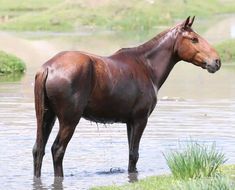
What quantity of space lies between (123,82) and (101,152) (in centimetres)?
224

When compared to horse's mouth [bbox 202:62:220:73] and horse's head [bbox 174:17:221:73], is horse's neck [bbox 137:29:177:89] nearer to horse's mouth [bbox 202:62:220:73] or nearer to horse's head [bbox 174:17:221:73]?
horse's head [bbox 174:17:221:73]

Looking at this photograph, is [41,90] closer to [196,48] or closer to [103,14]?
[196,48]

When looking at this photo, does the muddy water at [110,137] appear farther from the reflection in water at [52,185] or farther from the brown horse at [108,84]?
the brown horse at [108,84]

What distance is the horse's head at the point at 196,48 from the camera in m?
13.0

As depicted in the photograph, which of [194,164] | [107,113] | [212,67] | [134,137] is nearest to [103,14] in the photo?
[212,67]

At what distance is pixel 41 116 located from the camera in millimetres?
11898

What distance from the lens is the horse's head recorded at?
13.0 m

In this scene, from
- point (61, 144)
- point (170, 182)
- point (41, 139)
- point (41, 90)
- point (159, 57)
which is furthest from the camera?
point (159, 57)

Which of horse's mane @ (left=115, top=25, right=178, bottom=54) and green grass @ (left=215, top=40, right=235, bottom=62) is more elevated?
horse's mane @ (left=115, top=25, right=178, bottom=54)

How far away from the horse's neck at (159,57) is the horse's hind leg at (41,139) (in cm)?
189

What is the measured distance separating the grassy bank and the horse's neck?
167 ft

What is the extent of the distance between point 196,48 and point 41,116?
106 inches

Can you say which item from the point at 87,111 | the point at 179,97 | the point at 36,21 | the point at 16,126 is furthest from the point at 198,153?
the point at 36,21

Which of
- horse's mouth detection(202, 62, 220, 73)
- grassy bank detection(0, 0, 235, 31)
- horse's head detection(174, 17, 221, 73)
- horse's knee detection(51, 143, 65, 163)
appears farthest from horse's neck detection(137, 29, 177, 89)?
grassy bank detection(0, 0, 235, 31)
